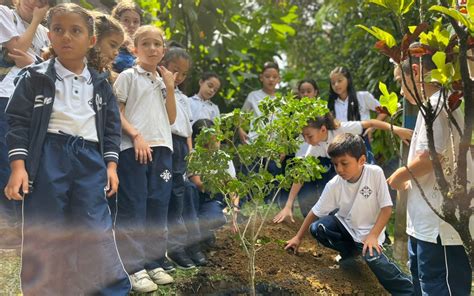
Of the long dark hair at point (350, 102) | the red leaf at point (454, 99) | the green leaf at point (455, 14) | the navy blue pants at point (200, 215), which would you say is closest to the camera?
the green leaf at point (455, 14)

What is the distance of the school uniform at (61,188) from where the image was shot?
2.43 meters

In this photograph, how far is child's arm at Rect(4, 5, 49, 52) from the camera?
310 cm

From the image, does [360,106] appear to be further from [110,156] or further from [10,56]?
[10,56]

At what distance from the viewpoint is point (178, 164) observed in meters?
3.52

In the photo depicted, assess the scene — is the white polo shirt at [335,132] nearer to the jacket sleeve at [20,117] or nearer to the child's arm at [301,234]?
the child's arm at [301,234]

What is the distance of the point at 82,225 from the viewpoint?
2.51 metres

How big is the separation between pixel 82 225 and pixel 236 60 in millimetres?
3964

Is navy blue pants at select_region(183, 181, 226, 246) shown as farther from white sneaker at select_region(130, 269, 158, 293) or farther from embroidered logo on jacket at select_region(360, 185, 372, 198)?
embroidered logo on jacket at select_region(360, 185, 372, 198)

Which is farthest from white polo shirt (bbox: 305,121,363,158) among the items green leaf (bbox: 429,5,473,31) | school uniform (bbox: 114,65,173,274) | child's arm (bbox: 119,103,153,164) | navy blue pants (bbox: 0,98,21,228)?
green leaf (bbox: 429,5,473,31)

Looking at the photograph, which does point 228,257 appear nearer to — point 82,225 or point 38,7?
point 82,225

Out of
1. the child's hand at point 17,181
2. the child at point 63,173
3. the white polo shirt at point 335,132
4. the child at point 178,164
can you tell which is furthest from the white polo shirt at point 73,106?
the white polo shirt at point 335,132

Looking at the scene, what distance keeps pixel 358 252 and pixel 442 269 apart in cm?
118

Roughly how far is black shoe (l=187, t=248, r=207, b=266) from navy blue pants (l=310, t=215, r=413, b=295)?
2.64ft

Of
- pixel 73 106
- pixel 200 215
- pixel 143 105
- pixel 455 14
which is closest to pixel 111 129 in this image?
pixel 73 106
